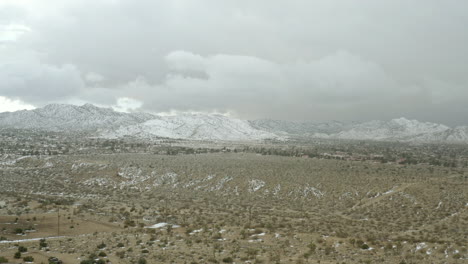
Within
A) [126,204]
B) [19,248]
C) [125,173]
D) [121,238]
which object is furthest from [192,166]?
[19,248]

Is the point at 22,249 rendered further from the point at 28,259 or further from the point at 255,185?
the point at 255,185

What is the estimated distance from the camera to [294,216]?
42125 mm

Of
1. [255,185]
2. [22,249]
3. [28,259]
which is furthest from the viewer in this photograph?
[255,185]

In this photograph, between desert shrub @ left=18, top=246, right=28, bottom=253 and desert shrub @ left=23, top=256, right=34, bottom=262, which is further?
desert shrub @ left=18, top=246, right=28, bottom=253

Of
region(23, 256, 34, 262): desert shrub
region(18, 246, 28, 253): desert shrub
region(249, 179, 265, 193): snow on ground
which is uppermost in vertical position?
region(23, 256, 34, 262): desert shrub

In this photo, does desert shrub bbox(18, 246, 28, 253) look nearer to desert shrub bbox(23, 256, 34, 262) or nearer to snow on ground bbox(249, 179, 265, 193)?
desert shrub bbox(23, 256, 34, 262)

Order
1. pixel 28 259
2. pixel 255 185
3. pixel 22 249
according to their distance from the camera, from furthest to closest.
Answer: pixel 255 185
pixel 22 249
pixel 28 259

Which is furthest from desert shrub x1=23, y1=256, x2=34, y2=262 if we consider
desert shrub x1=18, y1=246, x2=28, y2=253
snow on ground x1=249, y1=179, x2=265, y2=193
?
snow on ground x1=249, y1=179, x2=265, y2=193

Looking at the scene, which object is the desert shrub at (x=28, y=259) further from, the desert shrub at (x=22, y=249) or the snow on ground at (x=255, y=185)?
the snow on ground at (x=255, y=185)

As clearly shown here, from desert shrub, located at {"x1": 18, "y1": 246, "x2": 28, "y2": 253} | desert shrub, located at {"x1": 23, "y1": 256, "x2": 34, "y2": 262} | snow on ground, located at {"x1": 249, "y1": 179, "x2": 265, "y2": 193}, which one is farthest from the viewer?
snow on ground, located at {"x1": 249, "y1": 179, "x2": 265, "y2": 193}

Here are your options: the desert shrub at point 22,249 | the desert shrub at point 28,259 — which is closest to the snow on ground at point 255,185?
the desert shrub at point 22,249

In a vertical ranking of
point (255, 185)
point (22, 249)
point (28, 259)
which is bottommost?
point (255, 185)

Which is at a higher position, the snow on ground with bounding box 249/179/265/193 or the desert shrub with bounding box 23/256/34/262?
the desert shrub with bounding box 23/256/34/262

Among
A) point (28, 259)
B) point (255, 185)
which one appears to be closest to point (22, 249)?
point (28, 259)
